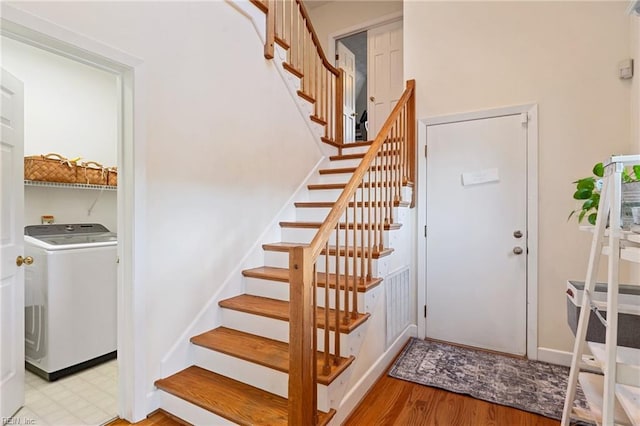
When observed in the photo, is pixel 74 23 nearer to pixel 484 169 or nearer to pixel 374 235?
pixel 374 235

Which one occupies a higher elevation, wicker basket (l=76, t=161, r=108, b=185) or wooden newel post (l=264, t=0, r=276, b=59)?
wooden newel post (l=264, t=0, r=276, b=59)

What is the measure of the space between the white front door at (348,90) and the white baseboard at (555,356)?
3.40 metres

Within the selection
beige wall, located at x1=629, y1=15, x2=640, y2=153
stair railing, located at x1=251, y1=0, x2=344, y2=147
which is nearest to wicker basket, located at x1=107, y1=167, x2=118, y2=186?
stair railing, located at x1=251, y1=0, x2=344, y2=147

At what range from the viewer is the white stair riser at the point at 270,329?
1784 mm

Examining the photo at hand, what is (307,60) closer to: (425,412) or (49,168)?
(49,168)

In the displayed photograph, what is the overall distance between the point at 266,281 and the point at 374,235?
0.90 m

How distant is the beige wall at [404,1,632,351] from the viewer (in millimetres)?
2322

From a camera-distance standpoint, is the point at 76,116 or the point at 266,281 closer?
the point at 266,281

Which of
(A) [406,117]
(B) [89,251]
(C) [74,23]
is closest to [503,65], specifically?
(A) [406,117]

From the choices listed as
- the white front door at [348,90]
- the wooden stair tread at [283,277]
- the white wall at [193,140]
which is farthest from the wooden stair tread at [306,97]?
the wooden stair tread at [283,277]

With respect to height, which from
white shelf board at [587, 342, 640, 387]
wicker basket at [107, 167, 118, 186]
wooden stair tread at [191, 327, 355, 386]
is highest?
wicker basket at [107, 167, 118, 186]

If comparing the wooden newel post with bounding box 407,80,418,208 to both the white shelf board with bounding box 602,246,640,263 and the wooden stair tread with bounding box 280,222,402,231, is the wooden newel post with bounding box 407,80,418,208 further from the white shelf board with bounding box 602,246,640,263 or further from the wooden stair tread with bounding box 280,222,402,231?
the white shelf board with bounding box 602,246,640,263

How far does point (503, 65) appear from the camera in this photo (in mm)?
2695

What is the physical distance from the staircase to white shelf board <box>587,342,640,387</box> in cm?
109
